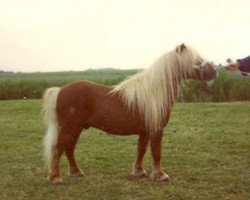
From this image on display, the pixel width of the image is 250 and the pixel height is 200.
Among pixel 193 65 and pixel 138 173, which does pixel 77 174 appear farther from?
pixel 193 65

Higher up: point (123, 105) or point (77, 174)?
point (123, 105)

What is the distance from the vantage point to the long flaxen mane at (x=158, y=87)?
660 centimetres

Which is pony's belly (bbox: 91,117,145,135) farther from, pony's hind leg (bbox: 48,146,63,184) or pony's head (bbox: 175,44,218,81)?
pony's head (bbox: 175,44,218,81)

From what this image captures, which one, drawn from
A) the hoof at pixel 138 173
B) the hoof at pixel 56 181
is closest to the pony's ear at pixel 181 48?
the hoof at pixel 138 173

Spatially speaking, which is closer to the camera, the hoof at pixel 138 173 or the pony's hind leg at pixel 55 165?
the pony's hind leg at pixel 55 165

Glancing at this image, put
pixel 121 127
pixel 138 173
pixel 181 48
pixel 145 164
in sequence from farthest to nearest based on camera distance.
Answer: pixel 145 164, pixel 138 173, pixel 121 127, pixel 181 48

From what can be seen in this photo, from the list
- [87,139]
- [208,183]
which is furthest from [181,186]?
[87,139]

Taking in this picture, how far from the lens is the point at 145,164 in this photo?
8148mm

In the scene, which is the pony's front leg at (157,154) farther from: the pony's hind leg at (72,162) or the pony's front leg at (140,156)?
the pony's hind leg at (72,162)

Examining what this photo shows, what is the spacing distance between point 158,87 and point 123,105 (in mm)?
585

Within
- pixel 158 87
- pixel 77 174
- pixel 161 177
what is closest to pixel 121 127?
pixel 158 87

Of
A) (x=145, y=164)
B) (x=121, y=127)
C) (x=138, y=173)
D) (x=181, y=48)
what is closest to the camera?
(x=181, y=48)

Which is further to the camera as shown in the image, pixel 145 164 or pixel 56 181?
pixel 145 164

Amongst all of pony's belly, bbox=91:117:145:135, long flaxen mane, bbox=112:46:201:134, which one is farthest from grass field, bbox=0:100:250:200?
long flaxen mane, bbox=112:46:201:134
